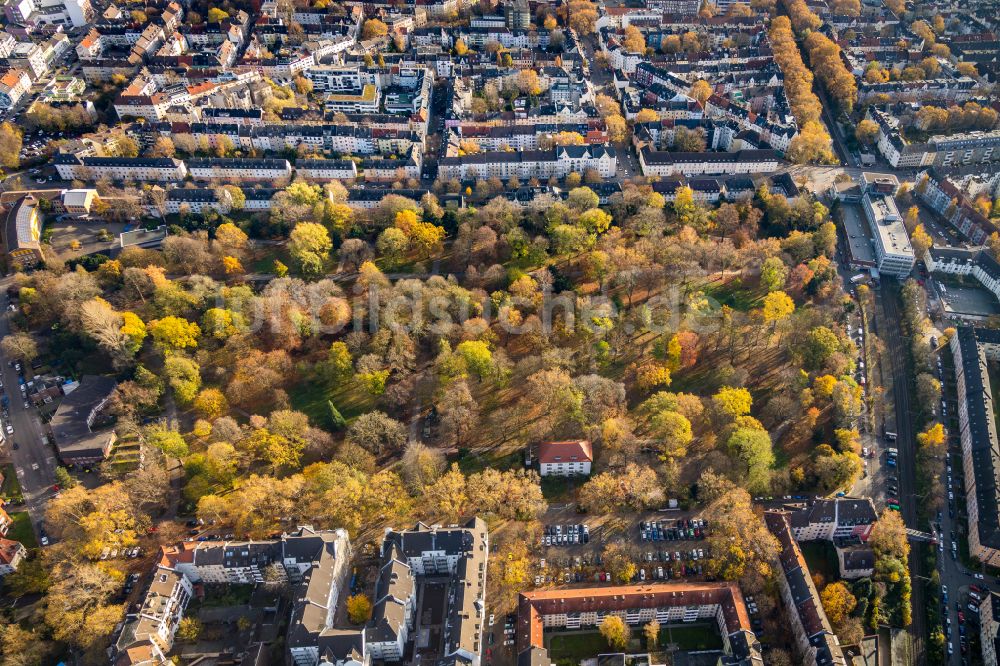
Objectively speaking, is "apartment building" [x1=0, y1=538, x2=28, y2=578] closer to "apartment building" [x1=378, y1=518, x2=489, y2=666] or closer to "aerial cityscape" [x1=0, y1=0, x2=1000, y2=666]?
"aerial cityscape" [x1=0, y1=0, x2=1000, y2=666]

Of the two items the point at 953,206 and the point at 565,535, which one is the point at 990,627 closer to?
the point at 565,535

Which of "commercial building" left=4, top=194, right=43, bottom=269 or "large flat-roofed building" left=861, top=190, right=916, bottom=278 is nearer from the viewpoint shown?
"large flat-roofed building" left=861, top=190, right=916, bottom=278

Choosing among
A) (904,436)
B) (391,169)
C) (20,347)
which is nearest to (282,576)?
(20,347)

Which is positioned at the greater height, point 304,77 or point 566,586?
point 304,77

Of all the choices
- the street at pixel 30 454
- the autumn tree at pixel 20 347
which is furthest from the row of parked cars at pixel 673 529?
the autumn tree at pixel 20 347

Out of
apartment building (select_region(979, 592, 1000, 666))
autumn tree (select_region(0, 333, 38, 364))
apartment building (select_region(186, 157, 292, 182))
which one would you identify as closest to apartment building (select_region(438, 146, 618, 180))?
apartment building (select_region(186, 157, 292, 182))

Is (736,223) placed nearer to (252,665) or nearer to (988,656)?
(988,656)

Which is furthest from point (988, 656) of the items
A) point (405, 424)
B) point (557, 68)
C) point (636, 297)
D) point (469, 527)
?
point (557, 68)
